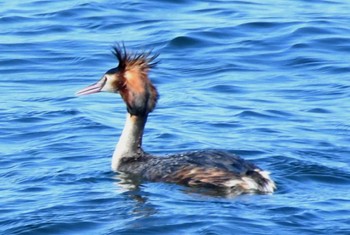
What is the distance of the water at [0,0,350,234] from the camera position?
10.5 metres

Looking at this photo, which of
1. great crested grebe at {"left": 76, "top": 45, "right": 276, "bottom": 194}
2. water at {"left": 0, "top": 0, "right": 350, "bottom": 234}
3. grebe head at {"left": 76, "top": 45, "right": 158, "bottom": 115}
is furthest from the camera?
grebe head at {"left": 76, "top": 45, "right": 158, "bottom": 115}

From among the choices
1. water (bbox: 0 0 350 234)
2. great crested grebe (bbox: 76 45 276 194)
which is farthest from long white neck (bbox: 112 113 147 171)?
water (bbox: 0 0 350 234)

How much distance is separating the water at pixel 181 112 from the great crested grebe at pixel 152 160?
0.15m

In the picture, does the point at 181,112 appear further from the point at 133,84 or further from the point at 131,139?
the point at 133,84

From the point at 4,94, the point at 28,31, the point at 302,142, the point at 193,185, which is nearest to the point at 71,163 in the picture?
the point at 193,185

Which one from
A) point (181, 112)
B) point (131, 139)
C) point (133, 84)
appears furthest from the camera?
point (181, 112)

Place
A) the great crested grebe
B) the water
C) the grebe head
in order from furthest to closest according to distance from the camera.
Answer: the grebe head < the great crested grebe < the water

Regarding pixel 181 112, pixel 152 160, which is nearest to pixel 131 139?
pixel 152 160

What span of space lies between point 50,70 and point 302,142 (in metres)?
4.77

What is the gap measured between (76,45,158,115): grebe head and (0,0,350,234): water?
68 centimetres

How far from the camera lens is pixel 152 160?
12039 mm

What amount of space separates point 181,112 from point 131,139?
2.26m

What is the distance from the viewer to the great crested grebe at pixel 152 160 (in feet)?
37.0

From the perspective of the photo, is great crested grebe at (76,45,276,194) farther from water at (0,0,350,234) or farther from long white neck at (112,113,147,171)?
water at (0,0,350,234)
